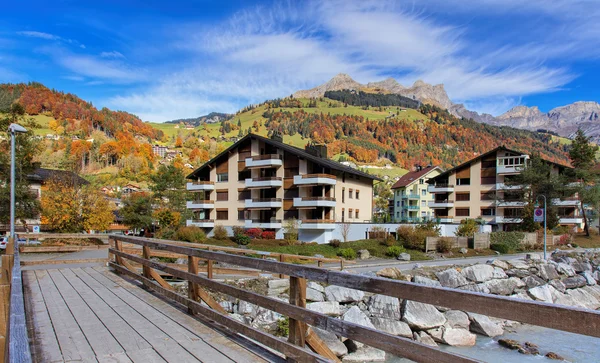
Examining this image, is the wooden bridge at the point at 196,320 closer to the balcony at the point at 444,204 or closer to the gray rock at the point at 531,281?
the gray rock at the point at 531,281

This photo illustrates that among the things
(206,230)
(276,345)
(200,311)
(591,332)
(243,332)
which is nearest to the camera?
(591,332)

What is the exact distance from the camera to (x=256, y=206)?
44.7m

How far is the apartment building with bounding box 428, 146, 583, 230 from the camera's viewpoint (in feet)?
170

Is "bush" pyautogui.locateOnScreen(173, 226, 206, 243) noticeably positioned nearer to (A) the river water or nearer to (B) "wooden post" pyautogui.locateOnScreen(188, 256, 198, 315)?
(A) the river water

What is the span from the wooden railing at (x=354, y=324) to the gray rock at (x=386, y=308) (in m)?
11.4

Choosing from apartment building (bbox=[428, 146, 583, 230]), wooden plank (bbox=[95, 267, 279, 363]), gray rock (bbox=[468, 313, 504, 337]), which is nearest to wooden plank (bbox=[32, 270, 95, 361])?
wooden plank (bbox=[95, 267, 279, 363])

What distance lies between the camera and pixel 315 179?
41.5m

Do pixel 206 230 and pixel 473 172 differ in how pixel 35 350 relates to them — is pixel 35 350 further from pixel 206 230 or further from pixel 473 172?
pixel 473 172

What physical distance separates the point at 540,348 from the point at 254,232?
29997 mm

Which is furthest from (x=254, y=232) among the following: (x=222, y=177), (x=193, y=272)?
(x=193, y=272)

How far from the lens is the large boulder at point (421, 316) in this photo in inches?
630

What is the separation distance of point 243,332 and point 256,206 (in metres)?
39.4

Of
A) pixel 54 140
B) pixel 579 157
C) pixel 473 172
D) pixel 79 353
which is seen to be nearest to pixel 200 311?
pixel 79 353

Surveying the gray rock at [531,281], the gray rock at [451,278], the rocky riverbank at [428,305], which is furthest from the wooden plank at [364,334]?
the gray rock at [531,281]
